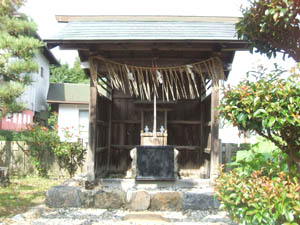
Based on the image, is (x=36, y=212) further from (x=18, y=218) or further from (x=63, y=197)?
(x=63, y=197)

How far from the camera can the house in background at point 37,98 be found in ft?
45.5

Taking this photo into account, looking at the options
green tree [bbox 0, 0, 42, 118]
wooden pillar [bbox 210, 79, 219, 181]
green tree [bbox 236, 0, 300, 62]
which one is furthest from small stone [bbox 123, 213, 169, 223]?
green tree [bbox 0, 0, 42, 118]

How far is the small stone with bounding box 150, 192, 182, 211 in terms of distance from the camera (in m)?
5.05

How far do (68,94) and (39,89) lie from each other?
1.59 metres

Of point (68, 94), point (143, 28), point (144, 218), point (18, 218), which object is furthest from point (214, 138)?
point (68, 94)

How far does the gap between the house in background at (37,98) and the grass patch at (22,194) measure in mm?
6828

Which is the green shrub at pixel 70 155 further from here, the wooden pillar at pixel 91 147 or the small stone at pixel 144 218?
the small stone at pixel 144 218

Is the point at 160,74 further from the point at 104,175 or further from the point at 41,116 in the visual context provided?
the point at 41,116

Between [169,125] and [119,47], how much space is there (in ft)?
8.93

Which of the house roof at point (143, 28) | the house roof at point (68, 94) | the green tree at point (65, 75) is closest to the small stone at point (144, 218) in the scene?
the house roof at point (143, 28)

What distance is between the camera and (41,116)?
16.3 m

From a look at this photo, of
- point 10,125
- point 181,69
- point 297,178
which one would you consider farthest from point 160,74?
point 10,125

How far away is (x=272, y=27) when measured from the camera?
310 centimetres

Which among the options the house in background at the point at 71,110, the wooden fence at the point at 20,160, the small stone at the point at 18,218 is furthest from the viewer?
the house in background at the point at 71,110
